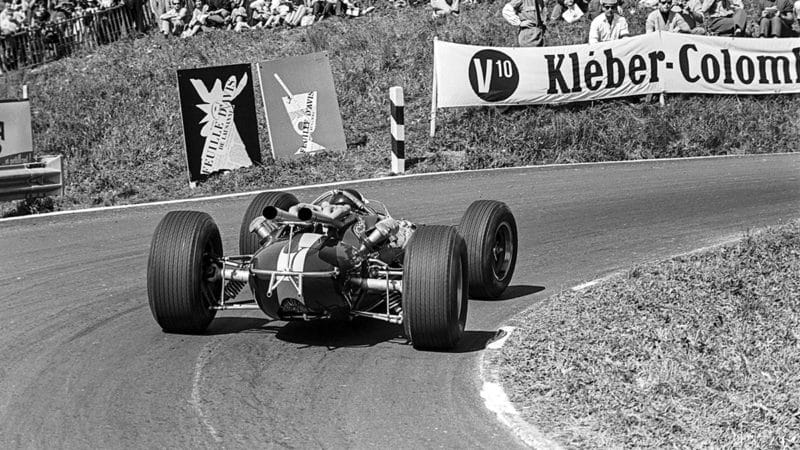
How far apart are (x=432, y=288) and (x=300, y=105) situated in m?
9.80

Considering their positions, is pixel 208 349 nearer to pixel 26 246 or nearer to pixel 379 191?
pixel 26 246

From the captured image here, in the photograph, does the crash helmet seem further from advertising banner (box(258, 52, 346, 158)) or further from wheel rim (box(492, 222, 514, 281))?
advertising banner (box(258, 52, 346, 158))

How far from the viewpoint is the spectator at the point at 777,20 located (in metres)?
20.5

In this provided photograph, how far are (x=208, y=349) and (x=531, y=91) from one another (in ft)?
38.1

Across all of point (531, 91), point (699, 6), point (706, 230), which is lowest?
point (706, 230)

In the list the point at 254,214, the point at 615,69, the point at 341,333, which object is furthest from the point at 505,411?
the point at 615,69

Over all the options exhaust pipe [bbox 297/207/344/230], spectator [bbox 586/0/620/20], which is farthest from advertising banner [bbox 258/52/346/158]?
exhaust pipe [bbox 297/207/344/230]

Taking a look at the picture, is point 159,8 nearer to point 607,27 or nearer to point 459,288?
point 607,27

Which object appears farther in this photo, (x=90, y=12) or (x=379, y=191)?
(x=90, y=12)

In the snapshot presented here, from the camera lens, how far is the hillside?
53.8 feet

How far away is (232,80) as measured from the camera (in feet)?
51.4

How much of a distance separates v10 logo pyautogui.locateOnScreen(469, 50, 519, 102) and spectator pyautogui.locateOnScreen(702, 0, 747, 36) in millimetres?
5327

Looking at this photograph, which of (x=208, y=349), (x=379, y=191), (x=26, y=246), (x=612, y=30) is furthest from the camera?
(x=612, y=30)

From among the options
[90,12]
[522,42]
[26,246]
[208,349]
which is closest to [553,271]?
[208,349]
